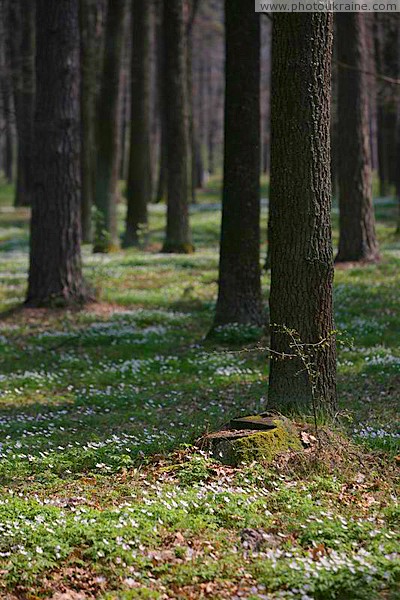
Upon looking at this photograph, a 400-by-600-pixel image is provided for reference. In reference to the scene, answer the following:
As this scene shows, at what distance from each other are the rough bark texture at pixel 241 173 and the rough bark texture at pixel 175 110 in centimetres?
984

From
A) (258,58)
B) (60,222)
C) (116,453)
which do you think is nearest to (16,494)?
(116,453)

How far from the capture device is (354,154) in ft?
65.0

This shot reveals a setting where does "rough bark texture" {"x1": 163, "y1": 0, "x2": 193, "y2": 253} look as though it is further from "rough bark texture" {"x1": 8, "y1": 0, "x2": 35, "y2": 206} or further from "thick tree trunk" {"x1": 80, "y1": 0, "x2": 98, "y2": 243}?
"rough bark texture" {"x1": 8, "y1": 0, "x2": 35, "y2": 206}

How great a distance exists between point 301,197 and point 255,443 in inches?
87.8

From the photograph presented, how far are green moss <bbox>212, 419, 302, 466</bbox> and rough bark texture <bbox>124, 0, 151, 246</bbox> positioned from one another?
1946cm

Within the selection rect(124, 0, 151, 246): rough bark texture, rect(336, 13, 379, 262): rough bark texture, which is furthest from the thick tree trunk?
rect(336, 13, 379, 262): rough bark texture

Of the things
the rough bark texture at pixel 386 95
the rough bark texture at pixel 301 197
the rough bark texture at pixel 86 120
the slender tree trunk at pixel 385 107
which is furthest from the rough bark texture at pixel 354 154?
the rough bark texture at pixel 301 197

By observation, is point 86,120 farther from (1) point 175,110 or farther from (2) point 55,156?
(2) point 55,156

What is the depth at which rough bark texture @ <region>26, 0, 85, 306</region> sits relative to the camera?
1641 centimetres

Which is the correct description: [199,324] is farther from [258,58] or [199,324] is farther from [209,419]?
[209,419]

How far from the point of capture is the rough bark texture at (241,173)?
1308cm

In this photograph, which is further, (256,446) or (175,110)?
(175,110)

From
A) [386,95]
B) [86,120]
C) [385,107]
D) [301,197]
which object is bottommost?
[301,197]

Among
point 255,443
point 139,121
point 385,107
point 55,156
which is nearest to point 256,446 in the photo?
point 255,443
